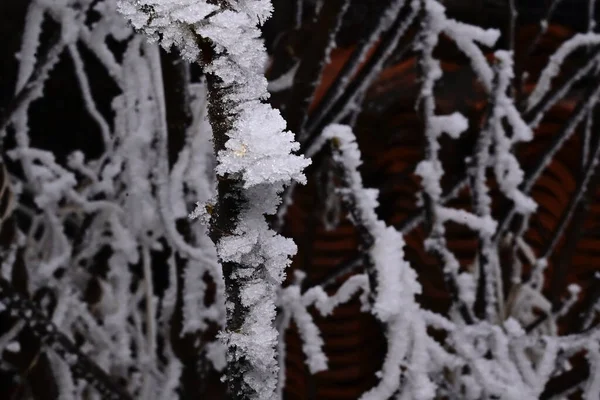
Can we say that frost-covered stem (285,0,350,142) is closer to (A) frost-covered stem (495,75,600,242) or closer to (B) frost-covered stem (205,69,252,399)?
A: (A) frost-covered stem (495,75,600,242)

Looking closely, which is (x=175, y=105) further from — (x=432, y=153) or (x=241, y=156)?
(x=241, y=156)

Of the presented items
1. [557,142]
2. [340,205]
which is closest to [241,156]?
[340,205]

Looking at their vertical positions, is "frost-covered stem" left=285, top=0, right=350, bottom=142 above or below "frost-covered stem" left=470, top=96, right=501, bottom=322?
above

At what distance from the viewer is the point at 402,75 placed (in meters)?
0.65

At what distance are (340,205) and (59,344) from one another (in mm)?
414

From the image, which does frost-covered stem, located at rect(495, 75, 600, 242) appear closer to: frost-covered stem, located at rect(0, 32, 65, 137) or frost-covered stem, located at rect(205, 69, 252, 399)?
frost-covered stem, located at rect(205, 69, 252, 399)

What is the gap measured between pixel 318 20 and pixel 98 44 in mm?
308

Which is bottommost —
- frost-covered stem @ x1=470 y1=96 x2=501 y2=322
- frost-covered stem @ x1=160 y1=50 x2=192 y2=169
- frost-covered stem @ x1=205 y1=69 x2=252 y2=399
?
frost-covered stem @ x1=205 y1=69 x2=252 y2=399

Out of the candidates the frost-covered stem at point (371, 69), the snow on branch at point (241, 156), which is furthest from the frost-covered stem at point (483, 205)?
the snow on branch at point (241, 156)

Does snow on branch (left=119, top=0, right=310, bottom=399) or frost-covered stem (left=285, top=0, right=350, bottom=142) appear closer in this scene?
snow on branch (left=119, top=0, right=310, bottom=399)

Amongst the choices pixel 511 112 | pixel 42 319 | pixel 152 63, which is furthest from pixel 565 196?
pixel 42 319

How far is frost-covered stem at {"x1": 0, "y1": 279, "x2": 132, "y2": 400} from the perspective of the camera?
57 cm

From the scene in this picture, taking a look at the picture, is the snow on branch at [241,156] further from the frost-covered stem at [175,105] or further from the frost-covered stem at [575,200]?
the frost-covered stem at [575,200]

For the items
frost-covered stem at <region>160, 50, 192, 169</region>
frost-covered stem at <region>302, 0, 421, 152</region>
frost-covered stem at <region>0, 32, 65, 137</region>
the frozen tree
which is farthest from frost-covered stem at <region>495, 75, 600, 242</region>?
frost-covered stem at <region>0, 32, 65, 137</region>
